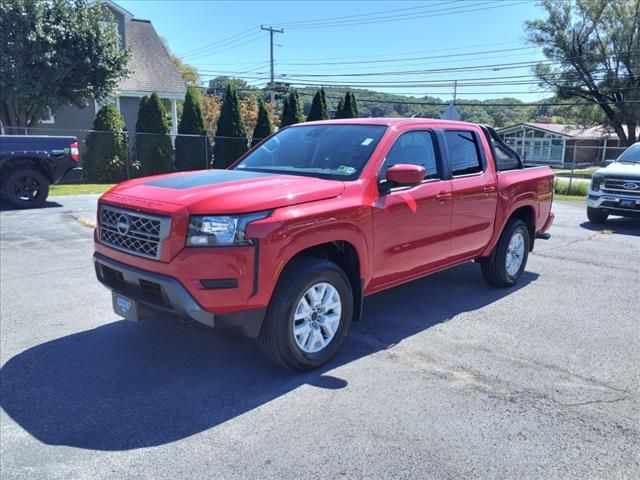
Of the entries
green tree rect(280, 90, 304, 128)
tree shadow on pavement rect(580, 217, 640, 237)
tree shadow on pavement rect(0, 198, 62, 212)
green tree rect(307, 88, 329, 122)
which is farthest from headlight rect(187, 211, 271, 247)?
green tree rect(307, 88, 329, 122)

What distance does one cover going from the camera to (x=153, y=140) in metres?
19.8

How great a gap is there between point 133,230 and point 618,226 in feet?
34.1

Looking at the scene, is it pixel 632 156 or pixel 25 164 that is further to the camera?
pixel 25 164

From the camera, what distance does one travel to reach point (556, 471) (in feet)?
9.53

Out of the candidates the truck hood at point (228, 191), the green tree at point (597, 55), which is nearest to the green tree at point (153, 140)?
the truck hood at point (228, 191)

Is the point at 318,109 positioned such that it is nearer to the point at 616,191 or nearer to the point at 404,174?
the point at 616,191

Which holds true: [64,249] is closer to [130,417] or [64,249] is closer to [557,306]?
[130,417]

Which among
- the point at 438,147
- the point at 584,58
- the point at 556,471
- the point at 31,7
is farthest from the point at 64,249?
the point at 584,58

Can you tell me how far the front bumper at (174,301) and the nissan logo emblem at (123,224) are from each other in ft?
0.79

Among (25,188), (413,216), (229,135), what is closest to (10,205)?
(25,188)

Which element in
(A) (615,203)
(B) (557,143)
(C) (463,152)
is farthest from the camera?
(B) (557,143)

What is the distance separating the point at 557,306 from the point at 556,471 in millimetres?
3106

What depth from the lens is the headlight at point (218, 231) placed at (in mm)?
3518

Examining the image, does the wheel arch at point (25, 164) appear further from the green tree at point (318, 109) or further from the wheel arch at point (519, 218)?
the green tree at point (318, 109)
